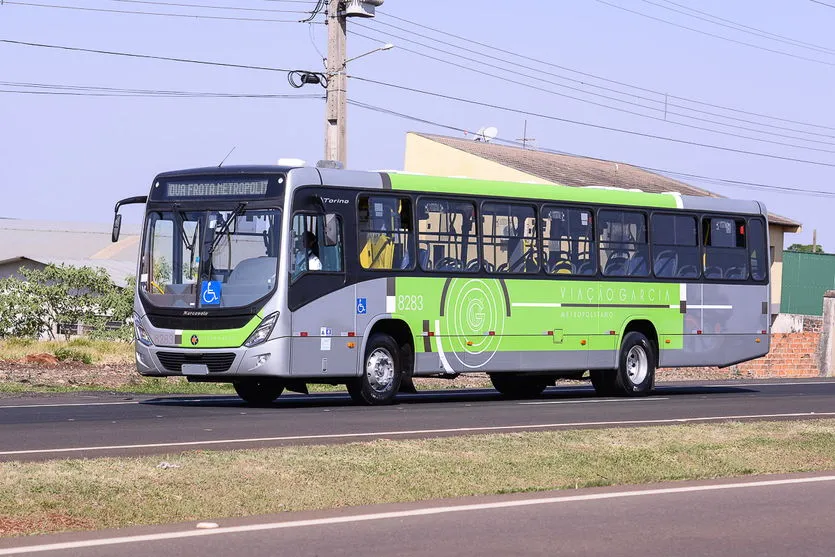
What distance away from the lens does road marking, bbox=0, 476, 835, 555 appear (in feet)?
27.7

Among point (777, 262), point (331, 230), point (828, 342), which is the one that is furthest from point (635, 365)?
point (777, 262)

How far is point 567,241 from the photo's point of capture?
23.5 meters

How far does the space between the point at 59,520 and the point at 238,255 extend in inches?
423

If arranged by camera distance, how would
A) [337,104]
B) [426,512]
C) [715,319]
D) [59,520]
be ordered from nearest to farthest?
[59,520] → [426,512] → [715,319] → [337,104]

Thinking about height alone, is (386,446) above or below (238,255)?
below

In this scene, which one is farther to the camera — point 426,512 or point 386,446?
point 386,446

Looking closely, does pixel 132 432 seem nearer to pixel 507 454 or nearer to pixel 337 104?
pixel 507 454

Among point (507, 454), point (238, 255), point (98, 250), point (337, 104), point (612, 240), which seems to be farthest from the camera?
point (98, 250)

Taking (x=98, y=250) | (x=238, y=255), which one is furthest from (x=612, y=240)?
(x=98, y=250)

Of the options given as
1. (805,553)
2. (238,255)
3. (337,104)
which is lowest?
(805,553)

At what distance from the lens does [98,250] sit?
98188 millimetres

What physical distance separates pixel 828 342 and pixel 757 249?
1541 centimetres

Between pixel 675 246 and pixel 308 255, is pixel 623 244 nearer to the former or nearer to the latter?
pixel 675 246

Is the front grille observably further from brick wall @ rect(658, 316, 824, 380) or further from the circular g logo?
brick wall @ rect(658, 316, 824, 380)
